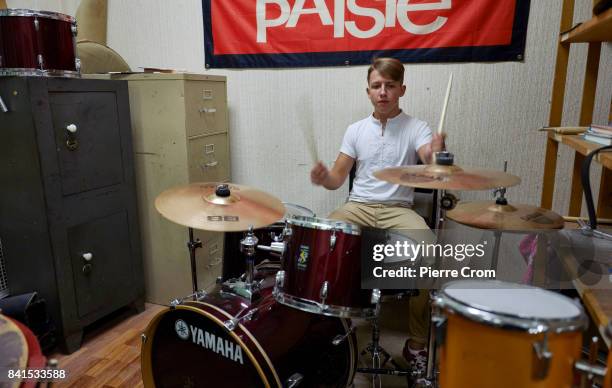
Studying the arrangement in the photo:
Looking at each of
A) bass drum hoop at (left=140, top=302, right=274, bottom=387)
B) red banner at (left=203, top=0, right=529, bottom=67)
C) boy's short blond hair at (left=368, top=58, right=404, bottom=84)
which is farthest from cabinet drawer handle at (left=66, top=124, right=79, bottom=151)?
boy's short blond hair at (left=368, top=58, right=404, bottom=84)

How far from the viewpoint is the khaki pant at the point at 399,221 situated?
1.89m

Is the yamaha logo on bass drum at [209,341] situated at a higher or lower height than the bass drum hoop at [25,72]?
lower

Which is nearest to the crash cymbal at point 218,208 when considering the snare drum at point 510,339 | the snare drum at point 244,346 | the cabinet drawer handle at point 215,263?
the snare drum at point 244,346

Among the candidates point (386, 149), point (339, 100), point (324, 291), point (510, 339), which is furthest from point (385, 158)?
point (510, 339)

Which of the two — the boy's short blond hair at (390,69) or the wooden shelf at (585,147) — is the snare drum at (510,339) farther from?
the boy's short blond hair at (390,69)

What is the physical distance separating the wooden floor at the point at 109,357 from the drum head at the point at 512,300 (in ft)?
4.67

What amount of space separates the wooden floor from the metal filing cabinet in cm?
29

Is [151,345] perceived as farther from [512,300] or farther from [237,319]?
[512,300]

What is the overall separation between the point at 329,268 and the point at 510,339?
617 mm

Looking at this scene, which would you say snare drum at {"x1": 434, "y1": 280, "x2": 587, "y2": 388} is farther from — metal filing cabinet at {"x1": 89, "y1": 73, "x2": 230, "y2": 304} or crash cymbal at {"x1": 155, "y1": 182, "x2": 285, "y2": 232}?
metal filing cabinet at {"x1": 89, "y1": 73, "x2": 230, "y2": 304}

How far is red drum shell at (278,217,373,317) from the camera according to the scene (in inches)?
53.6

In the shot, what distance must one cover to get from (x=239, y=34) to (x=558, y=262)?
2.01m

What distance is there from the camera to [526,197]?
2322mm

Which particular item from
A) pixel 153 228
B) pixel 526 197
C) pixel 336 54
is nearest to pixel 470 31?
pixel 336 54
